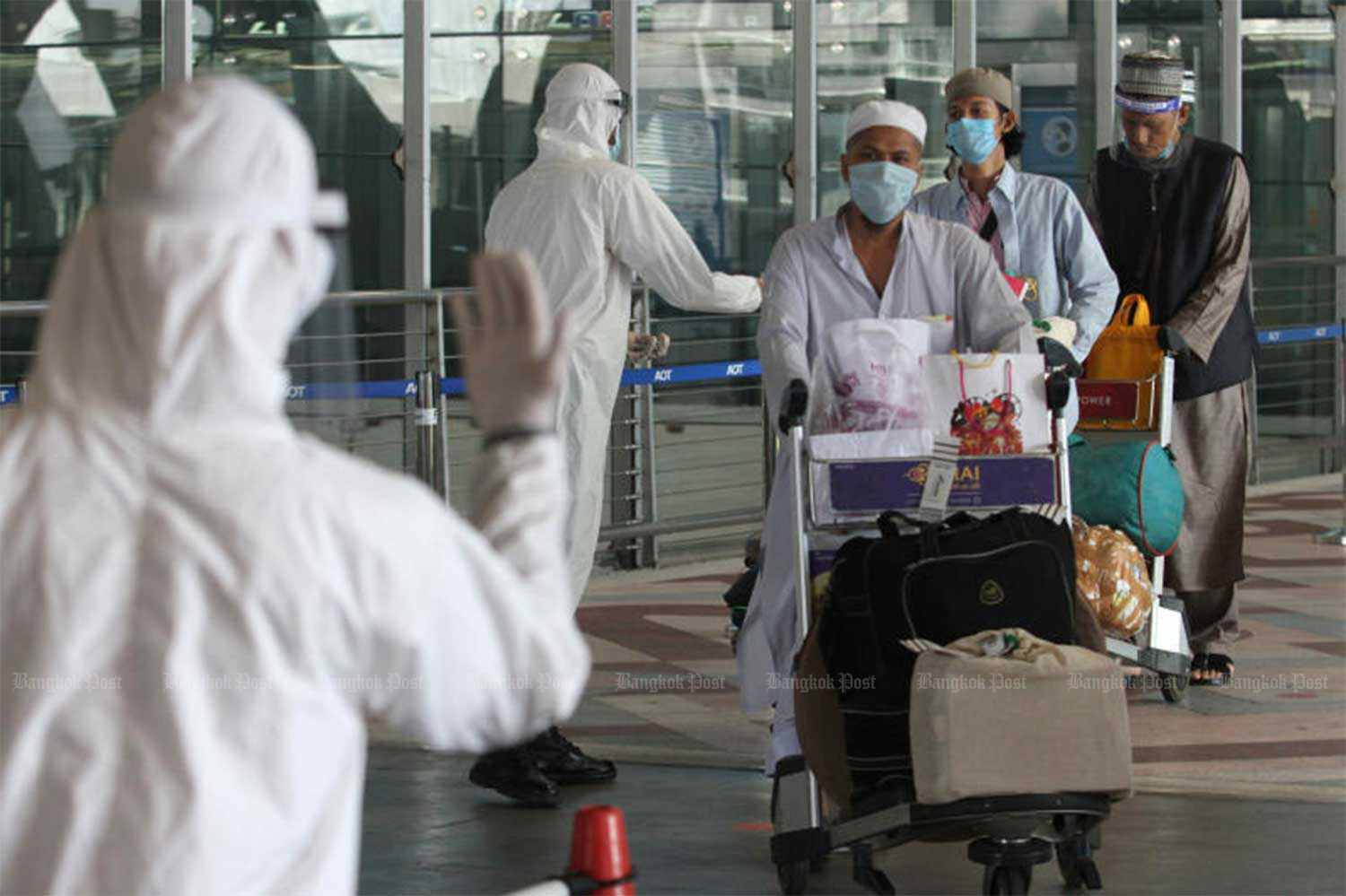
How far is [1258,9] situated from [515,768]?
1074cm

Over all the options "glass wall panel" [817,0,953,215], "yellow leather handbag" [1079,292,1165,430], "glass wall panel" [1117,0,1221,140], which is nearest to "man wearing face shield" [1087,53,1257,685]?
"yellow leather handbag" [1079,292,1165,430]

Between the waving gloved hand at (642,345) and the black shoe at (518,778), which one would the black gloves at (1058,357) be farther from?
the black shoe at (518,778)

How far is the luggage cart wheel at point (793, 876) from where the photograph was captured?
5.27 m

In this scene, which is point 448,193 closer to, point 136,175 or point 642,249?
point 642,249

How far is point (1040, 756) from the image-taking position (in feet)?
16.1

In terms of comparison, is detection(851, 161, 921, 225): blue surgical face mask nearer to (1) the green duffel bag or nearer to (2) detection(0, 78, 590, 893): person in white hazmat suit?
(1) the green duffel bag

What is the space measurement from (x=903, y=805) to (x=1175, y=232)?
339 centimetres

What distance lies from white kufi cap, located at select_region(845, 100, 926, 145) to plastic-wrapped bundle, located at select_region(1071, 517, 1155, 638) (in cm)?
153

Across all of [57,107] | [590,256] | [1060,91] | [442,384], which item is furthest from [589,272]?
[1060,91]

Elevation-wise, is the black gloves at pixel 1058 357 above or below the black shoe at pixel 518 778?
above

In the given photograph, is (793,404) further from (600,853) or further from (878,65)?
(878,65)

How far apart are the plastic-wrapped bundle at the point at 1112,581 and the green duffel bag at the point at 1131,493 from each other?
0.23m

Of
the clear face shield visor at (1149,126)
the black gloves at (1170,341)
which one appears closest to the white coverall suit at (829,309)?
the black gloves at (1170,341)

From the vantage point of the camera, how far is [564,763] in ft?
21.4
